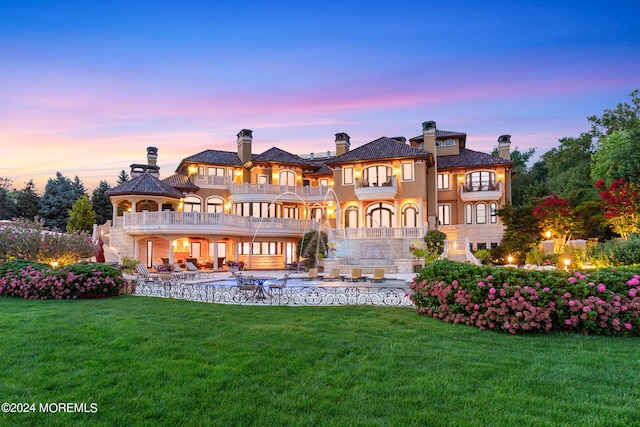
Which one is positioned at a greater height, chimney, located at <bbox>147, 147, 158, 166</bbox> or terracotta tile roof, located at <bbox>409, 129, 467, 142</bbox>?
terracotta tile roof, located at <bbox>409, 129, 467, 142</bbox>

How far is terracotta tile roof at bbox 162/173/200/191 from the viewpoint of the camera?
111 feet

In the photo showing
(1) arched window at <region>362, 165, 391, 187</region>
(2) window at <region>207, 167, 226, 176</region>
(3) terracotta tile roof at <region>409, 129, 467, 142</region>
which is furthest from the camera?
(3) terracotta tile roof at <region>409, 129, 467, 142</region>

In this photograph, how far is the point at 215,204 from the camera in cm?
3534

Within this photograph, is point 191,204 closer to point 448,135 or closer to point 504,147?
point 448,135

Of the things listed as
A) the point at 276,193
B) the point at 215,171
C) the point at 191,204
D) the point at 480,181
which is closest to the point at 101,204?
the point at 191,204

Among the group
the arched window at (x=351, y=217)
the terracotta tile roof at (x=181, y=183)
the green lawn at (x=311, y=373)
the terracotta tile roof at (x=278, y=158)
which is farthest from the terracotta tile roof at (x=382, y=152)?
the green lawn at (x=311, y=373)

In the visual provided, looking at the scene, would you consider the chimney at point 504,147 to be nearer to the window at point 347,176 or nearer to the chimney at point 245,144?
the window at point 347,176

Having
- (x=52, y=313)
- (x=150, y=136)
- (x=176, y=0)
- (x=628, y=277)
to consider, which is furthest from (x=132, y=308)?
(x=150, y=136)

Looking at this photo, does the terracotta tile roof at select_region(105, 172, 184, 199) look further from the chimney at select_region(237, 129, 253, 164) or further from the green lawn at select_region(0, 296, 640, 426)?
the green lawn at select_region(0, 296, 640, 426)

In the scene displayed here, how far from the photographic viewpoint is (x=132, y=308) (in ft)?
36.3

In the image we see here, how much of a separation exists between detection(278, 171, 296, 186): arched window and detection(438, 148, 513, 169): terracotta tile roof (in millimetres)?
12528

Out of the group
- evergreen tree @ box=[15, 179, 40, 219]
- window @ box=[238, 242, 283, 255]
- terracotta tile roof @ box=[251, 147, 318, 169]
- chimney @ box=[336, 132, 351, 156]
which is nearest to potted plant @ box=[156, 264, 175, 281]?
window @ box=[238, 242, 283, 255]

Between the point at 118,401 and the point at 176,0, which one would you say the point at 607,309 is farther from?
the point at 176,0

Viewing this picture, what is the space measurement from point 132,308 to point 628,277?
11794mm
